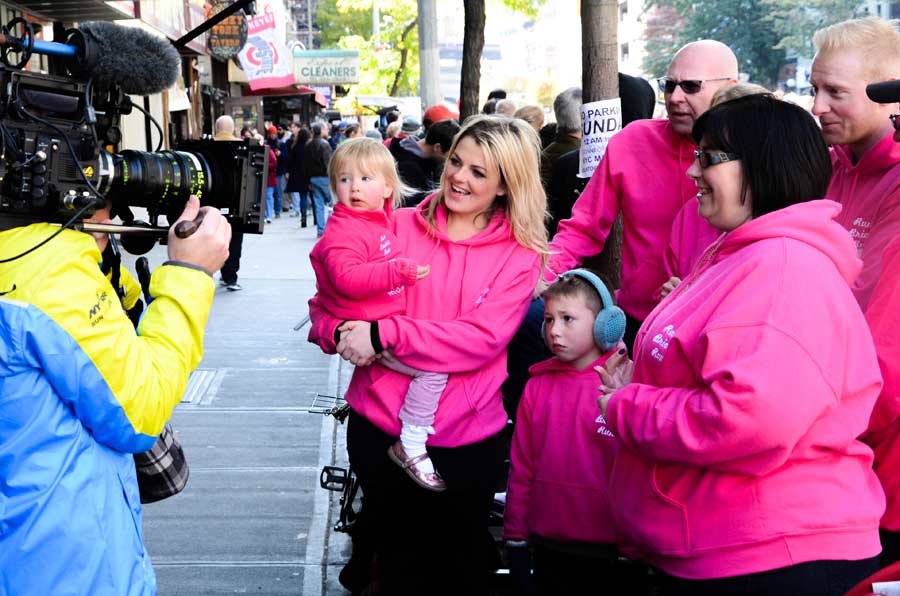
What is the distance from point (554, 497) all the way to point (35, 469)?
202 cm

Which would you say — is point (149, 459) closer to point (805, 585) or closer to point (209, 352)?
point (805, 585)

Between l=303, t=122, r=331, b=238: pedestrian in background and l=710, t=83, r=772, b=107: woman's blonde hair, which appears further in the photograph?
l=303, t=122, r=331, b=238: pedestrian in background

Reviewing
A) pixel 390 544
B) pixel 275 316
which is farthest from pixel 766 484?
pixel 275 316

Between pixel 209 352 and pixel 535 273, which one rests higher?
pixel 535 273

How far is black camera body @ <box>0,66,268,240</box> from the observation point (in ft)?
8.13

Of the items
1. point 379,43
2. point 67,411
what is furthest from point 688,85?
point 379,43

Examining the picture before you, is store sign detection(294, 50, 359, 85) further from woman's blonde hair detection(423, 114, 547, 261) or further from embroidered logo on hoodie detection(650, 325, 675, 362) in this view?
embroidered logo on hoodie detection(650, 325, 675, 362)

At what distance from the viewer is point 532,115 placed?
9125 millimetres

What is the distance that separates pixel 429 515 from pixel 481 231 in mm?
1046

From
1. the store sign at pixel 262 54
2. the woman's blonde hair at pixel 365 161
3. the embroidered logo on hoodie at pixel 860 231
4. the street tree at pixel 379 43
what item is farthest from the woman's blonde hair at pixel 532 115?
the street tree at pixel 379 43

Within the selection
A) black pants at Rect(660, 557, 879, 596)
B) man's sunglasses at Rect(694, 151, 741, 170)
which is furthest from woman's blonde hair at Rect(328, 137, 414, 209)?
black pants at Rect(660, 557, 879, 596)

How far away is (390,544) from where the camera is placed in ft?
13.3

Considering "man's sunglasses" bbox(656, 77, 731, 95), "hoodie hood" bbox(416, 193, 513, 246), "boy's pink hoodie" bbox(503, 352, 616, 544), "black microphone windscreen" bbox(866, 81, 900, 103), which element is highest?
"man's sunglasses" bbox(656, 77, 731, 95)

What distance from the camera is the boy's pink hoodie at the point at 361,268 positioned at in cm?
364
